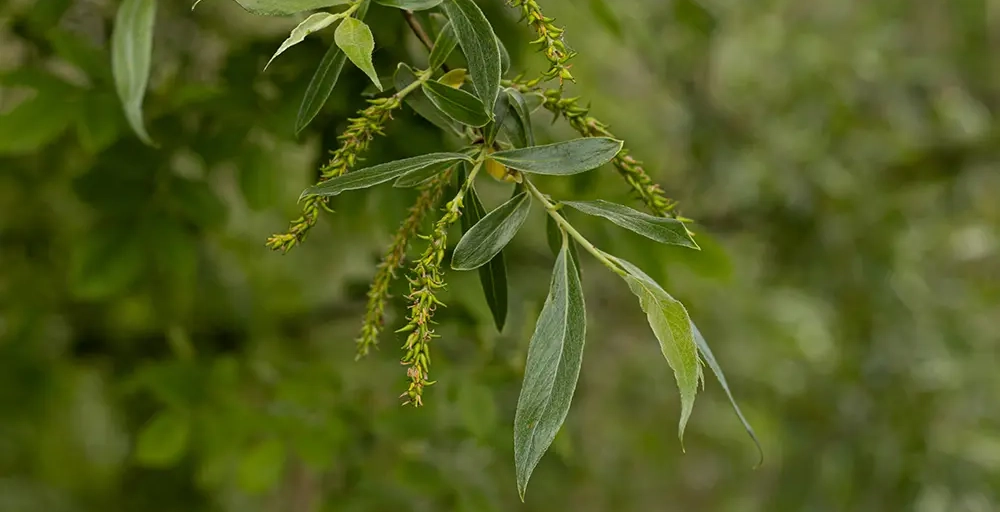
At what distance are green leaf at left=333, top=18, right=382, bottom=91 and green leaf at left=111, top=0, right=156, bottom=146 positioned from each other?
22cm

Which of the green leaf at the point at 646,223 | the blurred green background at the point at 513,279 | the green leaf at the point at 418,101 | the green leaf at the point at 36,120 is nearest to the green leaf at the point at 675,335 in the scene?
the green leaf at the point at 646,223

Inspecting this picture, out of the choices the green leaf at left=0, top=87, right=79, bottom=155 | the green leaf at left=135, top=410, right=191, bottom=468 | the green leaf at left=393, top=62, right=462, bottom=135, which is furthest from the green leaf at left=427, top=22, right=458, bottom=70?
the green leaf at left=135, top=410, right=191, bottom=468

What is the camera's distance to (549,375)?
0.33 metres

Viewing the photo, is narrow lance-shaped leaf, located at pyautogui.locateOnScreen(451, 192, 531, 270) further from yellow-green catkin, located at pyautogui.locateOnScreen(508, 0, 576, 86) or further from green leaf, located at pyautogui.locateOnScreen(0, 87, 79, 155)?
green leaf, located at pyautogui.locateOnScreen(0, 87, 79, 155)

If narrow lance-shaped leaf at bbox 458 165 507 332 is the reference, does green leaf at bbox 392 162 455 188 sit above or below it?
above

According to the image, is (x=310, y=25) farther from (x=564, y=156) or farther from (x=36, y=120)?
(x=36, y=120)

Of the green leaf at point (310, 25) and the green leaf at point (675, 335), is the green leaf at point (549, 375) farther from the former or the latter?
the green leaf at point (310, 25)

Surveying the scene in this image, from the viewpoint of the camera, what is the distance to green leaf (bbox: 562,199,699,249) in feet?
1.14

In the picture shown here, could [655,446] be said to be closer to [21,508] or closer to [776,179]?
[776,179]

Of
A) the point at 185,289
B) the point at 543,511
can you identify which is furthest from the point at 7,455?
the point at 543,511

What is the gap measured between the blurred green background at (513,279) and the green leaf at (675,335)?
0.24 metres

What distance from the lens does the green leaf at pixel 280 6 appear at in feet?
1.12

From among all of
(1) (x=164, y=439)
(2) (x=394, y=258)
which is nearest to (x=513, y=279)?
(1) (x=164, y=439)

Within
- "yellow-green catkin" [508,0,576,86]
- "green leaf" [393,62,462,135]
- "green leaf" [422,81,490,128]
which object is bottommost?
"green leaf" [393,62,462,135]
